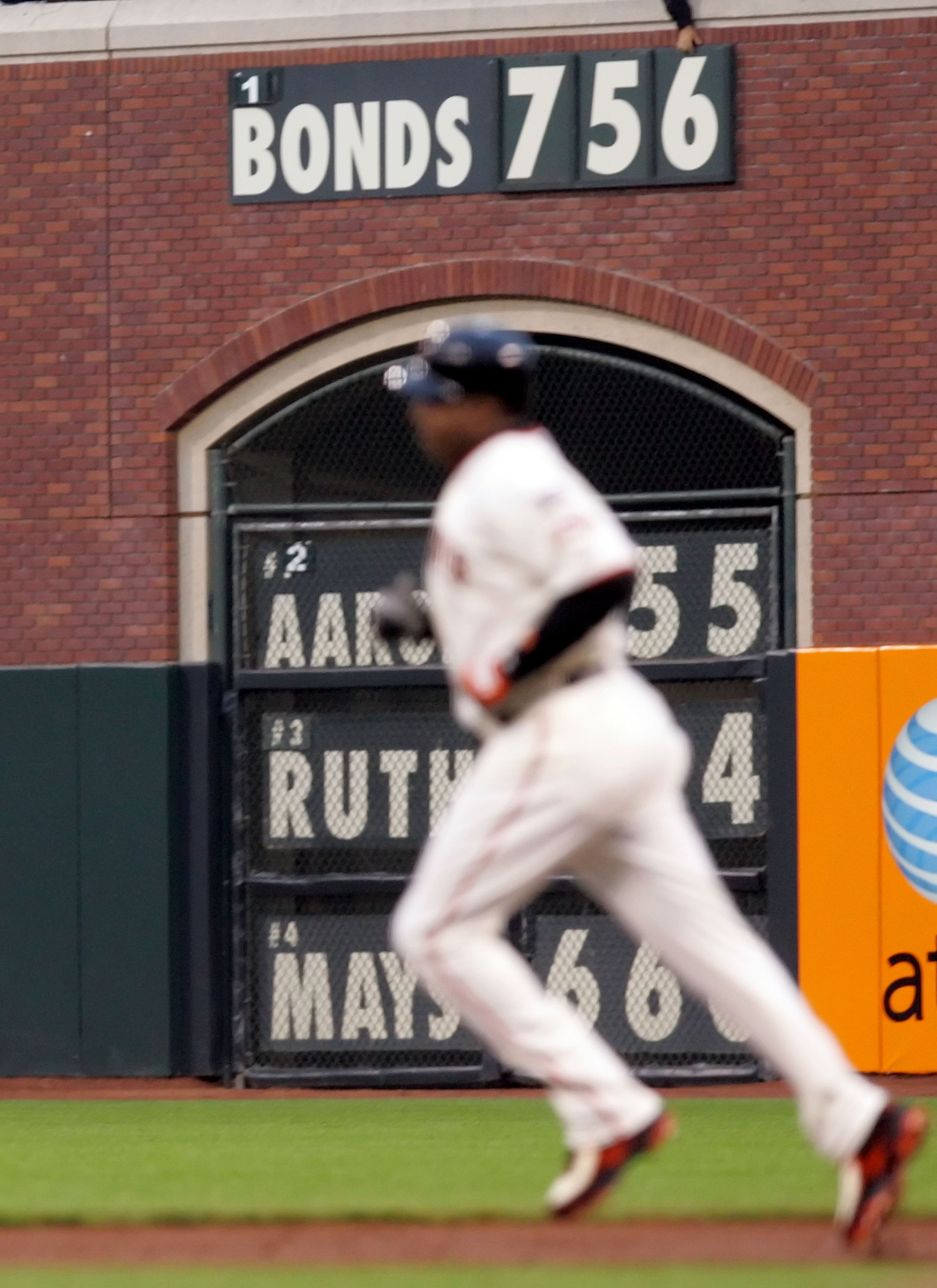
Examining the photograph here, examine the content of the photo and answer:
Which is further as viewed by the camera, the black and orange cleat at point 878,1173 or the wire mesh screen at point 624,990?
the wire mesh screen at point 624,990

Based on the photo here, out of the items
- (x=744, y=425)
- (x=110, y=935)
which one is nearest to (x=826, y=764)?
(x=744, y=425)

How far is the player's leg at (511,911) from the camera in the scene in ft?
15.7

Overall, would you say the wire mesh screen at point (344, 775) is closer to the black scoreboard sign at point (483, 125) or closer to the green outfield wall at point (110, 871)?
the green outfield wall at point (110, 871)

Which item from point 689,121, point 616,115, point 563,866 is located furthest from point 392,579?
point 563,866

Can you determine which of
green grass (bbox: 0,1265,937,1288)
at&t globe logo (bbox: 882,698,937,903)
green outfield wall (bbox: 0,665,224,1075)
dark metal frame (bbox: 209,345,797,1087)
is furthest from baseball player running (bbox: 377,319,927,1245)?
green outfield wall (bbox: 0,665,224,1075)

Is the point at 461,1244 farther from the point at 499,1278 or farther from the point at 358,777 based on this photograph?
the point at 358,777

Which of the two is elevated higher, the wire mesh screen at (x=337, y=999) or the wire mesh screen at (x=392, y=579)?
the wire mesh screen at (x=392, y=579)

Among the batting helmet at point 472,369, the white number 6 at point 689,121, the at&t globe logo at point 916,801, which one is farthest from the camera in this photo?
the white number 6 at point 689,121

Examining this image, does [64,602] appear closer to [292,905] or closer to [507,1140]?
[292,905]

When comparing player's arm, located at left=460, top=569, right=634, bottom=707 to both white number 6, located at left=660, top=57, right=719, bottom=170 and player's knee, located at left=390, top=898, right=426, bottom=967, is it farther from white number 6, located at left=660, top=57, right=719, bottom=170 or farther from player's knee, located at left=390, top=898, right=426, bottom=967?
white number 6, located at left=660, top=57, right=719, bottom=170

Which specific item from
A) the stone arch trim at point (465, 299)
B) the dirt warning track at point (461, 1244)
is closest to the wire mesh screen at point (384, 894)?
the stone arch trim at point (465, 299)

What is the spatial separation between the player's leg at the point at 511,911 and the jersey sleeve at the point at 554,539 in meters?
0.31

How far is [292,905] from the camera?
11883 millimetres

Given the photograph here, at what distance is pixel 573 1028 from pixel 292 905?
714 centimetres
